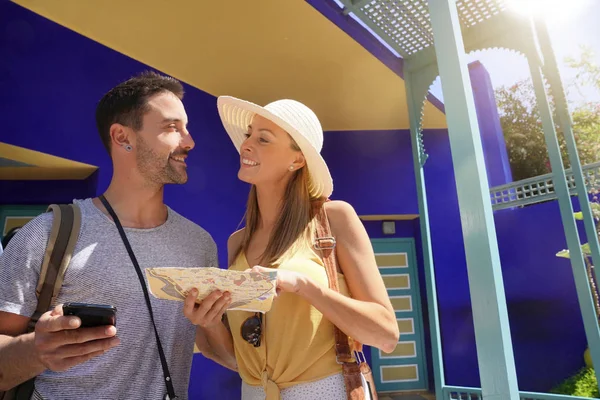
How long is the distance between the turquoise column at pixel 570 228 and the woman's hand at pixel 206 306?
3.93m

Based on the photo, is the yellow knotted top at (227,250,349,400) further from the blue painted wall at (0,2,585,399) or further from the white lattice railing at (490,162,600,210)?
the white lattice railing at (490,162,600,210)

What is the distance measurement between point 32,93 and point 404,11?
149 inches

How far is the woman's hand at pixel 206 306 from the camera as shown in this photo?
122 centimetres

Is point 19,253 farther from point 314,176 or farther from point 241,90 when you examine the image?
point 241,90

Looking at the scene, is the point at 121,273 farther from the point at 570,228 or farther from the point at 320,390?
the point at 570,228

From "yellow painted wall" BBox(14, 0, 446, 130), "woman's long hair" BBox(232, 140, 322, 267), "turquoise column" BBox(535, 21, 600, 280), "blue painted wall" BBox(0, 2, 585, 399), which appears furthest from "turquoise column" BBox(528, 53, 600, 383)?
"woman's long hair" BBox(232, 140, 322, 267)

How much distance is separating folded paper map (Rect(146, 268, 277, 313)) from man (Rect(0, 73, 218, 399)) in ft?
0.58

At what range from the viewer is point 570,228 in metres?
4.10

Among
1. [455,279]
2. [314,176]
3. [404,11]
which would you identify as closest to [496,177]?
[455,279]

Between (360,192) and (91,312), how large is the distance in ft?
19.1

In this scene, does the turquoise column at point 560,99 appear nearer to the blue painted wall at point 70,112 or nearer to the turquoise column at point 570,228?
the turquoise column at point 570,228

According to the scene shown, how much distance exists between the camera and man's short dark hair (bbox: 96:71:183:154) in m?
1.86

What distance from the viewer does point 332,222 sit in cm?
168

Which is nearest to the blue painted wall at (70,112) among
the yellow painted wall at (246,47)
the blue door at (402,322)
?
the yellow painted wall at (246,47)
